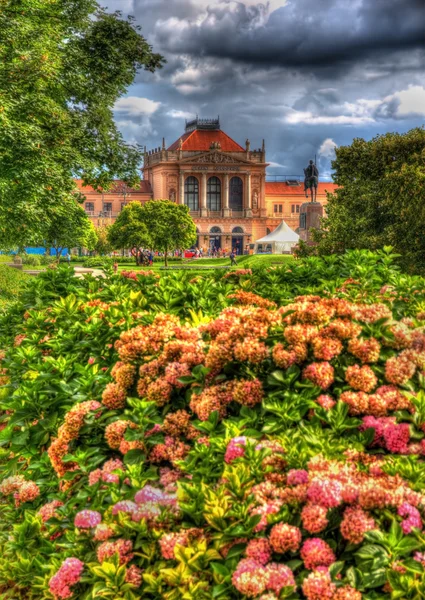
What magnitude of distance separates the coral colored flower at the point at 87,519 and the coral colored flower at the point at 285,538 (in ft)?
2.66

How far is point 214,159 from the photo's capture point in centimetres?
10212

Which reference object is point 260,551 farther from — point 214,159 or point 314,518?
point 214,159

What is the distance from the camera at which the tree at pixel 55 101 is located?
1969 cm

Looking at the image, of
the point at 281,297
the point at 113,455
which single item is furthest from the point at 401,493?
the point at 281,297

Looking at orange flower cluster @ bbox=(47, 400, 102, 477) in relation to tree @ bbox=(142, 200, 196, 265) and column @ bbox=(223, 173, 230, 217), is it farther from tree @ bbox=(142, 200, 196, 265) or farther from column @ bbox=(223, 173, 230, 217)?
column @ bbox=(223, 173, 230, 217)

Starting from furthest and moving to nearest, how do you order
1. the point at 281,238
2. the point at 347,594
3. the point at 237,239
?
the point at 237,239, the point at 281,238, the point at 347,594

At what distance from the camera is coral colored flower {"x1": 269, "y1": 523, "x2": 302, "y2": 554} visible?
2342 mm

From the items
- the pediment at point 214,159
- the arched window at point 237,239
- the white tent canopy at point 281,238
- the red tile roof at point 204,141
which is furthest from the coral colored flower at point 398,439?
the red tile roof at point 204,141

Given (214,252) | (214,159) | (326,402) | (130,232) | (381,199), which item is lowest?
(214,252)

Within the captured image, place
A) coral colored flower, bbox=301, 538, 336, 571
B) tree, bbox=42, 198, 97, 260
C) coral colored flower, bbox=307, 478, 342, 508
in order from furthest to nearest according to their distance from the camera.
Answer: tree, bbox=42, 198, 97, 260, coral colored flower, bbox=307, 478, 342, 508, coral colored flower, bbox=301, 538, 336, 571

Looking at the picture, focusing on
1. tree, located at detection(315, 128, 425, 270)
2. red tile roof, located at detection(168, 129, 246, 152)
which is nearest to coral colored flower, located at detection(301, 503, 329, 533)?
tree, located at detection(315, 128, 425, 270)

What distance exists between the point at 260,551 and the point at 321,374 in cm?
94

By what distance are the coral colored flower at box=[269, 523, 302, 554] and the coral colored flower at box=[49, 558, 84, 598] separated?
2.71ft

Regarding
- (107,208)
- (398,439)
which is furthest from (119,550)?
(107,208)
